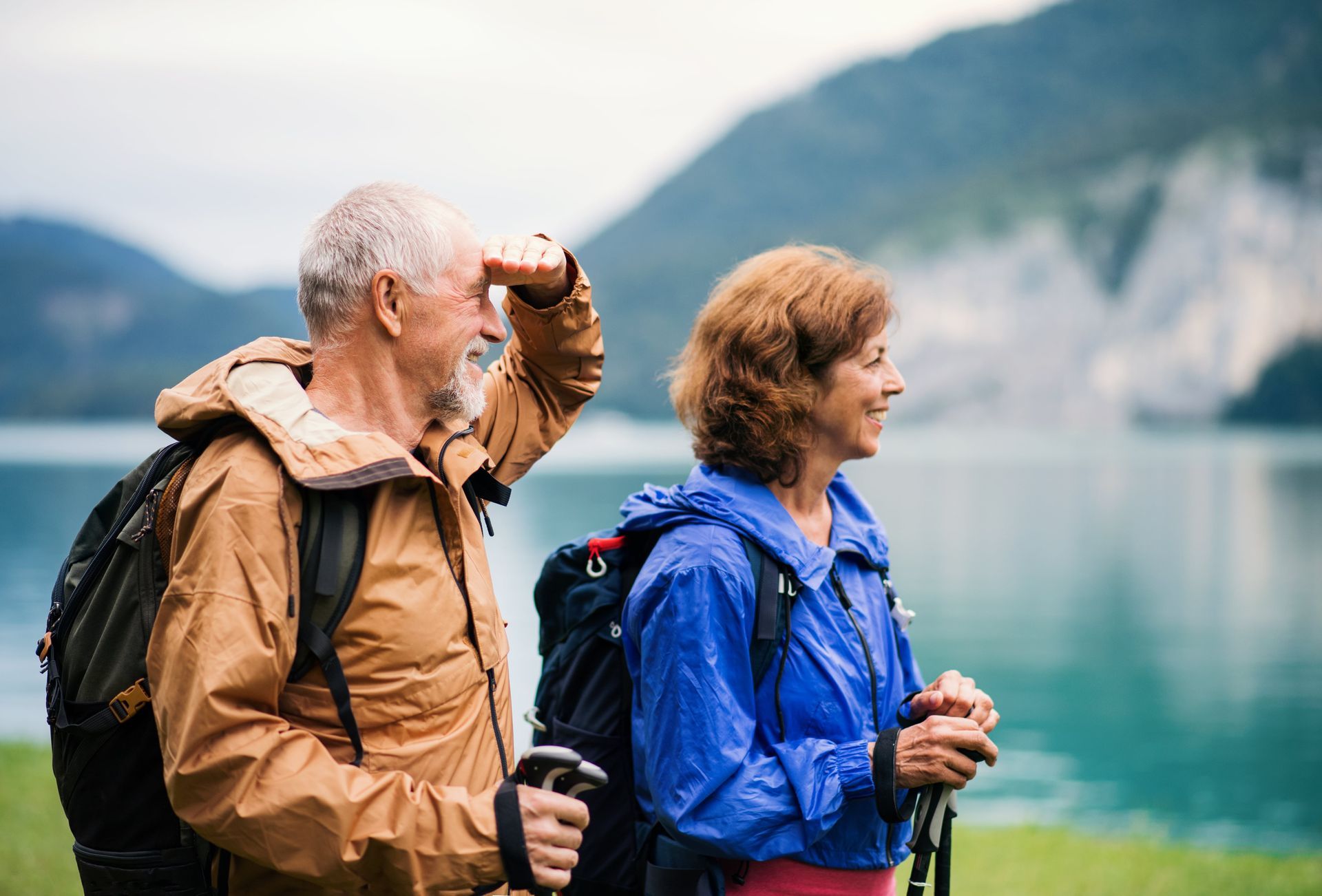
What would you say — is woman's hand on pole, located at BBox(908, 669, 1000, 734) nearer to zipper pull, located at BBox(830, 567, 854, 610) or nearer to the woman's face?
zipper pull, located at BBox(830, 567, 854, 610)

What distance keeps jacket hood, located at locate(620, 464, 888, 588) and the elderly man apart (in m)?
0.52

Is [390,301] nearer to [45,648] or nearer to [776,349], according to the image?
[45,648]

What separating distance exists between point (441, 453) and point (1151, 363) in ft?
409

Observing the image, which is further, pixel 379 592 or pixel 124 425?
pixel 124 425

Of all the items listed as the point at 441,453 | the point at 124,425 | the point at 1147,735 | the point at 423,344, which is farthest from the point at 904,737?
the point at 124,425

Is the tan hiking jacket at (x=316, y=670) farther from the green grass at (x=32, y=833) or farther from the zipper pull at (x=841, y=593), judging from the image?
the green grass at (x=32, y=833)

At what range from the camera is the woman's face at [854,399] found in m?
3.18

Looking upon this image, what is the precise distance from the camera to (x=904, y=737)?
2.74 m

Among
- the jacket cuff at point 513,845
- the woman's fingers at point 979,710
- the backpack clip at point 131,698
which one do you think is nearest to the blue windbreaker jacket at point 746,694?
the woman's fingers at point 979,710

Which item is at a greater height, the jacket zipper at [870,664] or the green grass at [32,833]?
the jacket zipper at [870,664]

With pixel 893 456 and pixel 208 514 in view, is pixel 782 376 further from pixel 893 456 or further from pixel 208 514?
pixel 893 456

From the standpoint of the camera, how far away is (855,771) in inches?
107

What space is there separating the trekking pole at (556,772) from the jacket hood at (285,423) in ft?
1.92

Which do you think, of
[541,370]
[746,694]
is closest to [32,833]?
[541,370]
